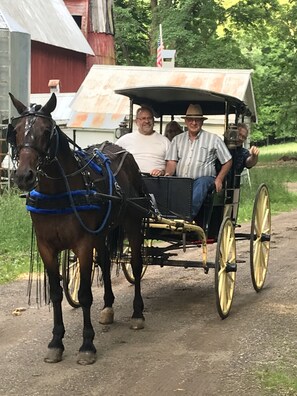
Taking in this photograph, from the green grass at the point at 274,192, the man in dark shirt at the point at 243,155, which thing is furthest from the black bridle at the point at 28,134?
the green grass at the point at 274,192

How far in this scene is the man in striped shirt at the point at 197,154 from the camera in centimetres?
845

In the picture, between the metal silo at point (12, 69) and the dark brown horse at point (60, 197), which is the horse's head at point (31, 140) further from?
the metal silo at point (12, 69)

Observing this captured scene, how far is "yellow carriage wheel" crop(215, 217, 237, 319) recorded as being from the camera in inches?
302

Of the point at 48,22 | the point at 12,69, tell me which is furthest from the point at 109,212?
the point at 48,22

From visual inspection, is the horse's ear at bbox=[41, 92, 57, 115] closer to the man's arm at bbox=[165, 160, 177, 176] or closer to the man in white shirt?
the man in white shirt

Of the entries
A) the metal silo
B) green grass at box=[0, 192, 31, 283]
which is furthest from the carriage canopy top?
the metal silo

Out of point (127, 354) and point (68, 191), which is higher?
point (68, 191)

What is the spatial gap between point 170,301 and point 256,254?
135 centimetres

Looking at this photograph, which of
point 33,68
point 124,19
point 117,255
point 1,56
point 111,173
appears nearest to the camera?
point 111,173

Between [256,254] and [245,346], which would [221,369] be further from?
[256,254]

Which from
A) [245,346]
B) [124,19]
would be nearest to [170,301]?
[245,346]

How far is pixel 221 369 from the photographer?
607cm

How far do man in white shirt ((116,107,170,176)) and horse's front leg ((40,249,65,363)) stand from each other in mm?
2363

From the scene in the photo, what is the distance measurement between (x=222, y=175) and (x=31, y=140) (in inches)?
124
